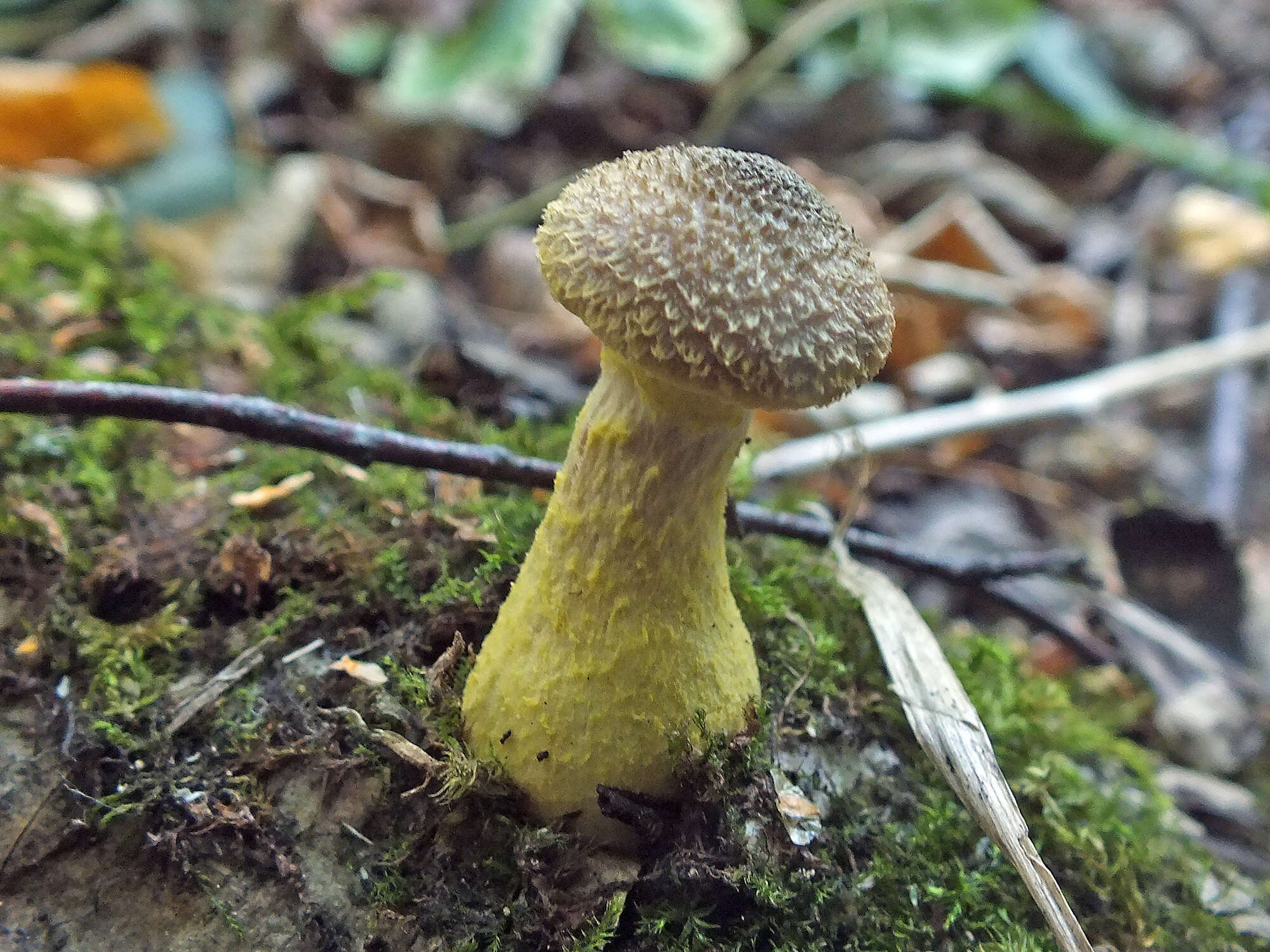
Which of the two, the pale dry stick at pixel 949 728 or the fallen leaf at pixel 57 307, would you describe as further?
the fallen leaf at pixel 57 307

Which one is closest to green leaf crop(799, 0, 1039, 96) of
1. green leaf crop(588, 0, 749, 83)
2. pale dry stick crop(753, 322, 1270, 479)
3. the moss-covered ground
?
green leaf crop(588, 0, 749, 83)

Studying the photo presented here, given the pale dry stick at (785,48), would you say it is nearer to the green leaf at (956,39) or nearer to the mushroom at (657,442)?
the green leaf at (956,39)

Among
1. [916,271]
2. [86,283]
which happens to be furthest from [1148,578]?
[86,283]

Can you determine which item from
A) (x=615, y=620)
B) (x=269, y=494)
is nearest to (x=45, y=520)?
(x=269, y=494)

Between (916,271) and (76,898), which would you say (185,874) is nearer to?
(76,898)

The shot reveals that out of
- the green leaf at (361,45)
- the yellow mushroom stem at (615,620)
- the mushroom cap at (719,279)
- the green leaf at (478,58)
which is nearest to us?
the mushroom cap at (719,279)

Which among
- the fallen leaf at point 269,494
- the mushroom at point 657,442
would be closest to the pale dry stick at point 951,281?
the fallen leaf at point 269,494
